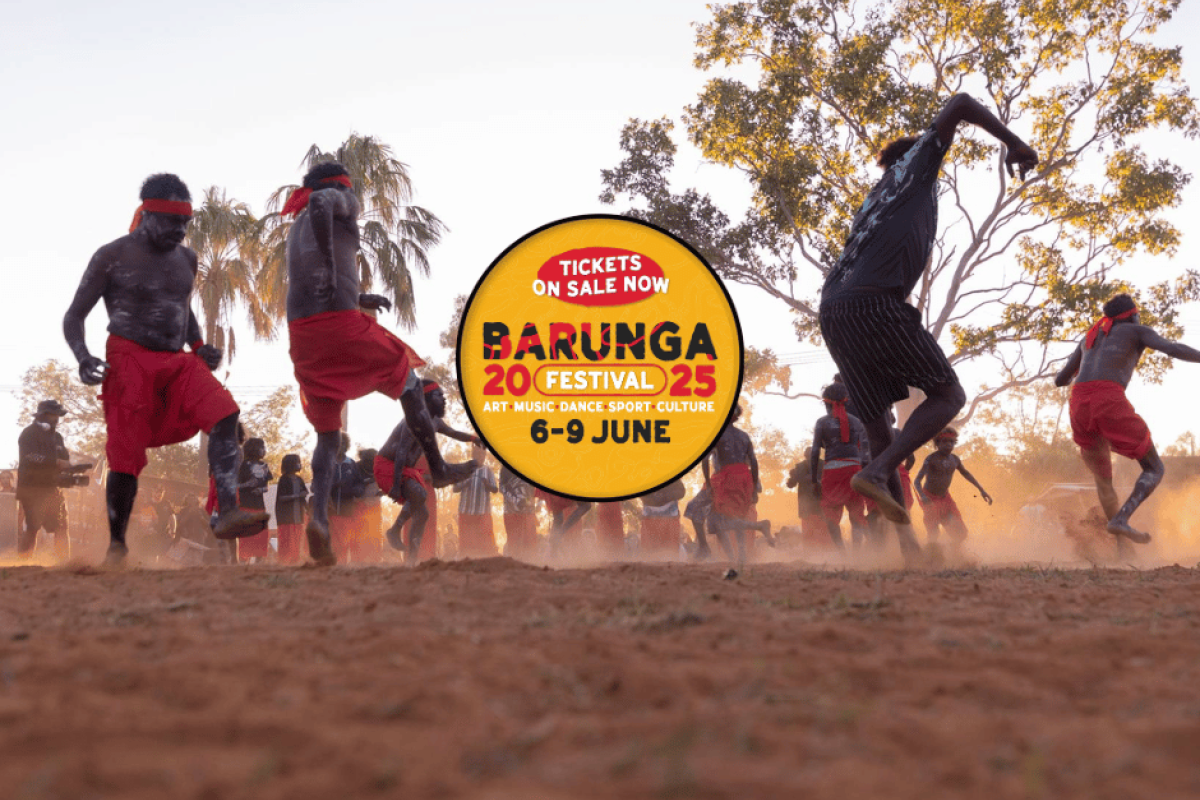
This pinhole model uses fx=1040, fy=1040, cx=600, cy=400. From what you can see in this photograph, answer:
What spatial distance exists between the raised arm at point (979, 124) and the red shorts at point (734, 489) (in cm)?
547

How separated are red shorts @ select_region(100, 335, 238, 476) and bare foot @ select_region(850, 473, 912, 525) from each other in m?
2.96

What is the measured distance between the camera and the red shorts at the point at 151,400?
4773mm

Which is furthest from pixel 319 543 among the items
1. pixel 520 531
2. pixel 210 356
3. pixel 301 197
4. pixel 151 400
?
pixel 520 531

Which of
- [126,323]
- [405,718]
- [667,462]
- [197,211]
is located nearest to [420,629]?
[405,718]

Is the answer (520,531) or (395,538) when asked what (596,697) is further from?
(520,531)

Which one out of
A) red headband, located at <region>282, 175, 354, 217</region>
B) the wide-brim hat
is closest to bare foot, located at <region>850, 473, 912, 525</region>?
red headband, located at <region>282, 175, 354, 217</region>

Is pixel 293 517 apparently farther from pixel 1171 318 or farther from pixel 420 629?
pixel 1171 318

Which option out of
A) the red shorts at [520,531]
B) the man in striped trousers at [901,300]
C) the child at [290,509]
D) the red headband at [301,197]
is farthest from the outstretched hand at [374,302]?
the red shorts at [520,531]

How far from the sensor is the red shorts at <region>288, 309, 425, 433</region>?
16.3ft

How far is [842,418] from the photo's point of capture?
8.87 meters

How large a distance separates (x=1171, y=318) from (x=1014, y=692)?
17563 mm

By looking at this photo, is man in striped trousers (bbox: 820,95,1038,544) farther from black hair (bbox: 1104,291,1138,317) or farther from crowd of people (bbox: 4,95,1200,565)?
black hair (bbox: 1104,291,1138,317)

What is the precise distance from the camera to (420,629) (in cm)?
238

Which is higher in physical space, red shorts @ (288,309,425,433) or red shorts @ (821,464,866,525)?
red shorts @ (288,309,425,433)
